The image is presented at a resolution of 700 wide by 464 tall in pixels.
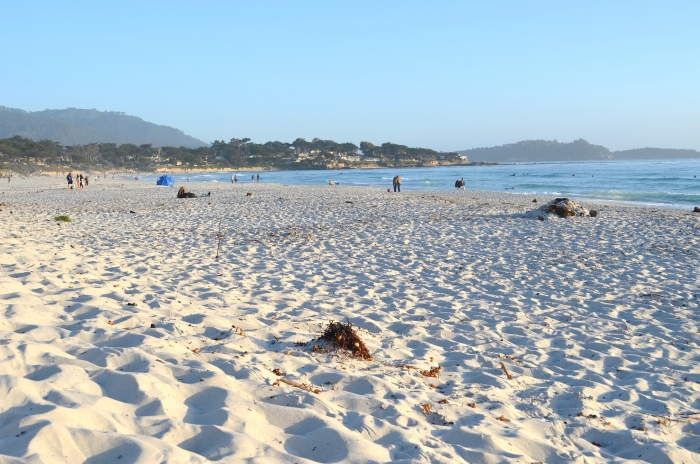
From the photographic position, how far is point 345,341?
169 inches

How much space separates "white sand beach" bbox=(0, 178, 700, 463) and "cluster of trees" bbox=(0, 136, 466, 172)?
272ft

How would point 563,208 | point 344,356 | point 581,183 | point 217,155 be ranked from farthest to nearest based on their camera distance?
point 217,155 < point 581,183 < point 563,208 < point 344,356

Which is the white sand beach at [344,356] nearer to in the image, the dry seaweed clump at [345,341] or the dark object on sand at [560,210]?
the dry seaweed clump at [345,341]

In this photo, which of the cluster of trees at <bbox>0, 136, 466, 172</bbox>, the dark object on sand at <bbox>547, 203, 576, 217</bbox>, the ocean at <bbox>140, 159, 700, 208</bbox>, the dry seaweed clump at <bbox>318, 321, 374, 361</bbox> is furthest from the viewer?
the cluster of trees at <bbox>0, 136, 466, 172</bbox>

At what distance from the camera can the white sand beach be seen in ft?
8.81

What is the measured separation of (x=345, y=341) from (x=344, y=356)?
153 millimetres

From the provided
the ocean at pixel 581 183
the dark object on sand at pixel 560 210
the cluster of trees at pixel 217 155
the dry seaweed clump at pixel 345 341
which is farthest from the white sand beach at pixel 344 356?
the cluster of trees at pixel 217 155

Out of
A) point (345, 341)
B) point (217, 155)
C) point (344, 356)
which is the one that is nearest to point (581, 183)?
point (345, 341)

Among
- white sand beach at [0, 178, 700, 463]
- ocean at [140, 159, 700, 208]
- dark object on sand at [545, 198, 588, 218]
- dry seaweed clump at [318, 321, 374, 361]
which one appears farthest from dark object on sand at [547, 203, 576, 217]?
ocean at [140, 159, 700, 208]

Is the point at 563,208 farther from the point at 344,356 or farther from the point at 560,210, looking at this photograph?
the point at 344,356

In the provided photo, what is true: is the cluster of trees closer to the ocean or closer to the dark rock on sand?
the ocean

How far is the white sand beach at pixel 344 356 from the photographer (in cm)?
269

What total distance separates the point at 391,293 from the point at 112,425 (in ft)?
14.7

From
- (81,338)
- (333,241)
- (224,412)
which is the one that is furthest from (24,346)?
(333,241)
